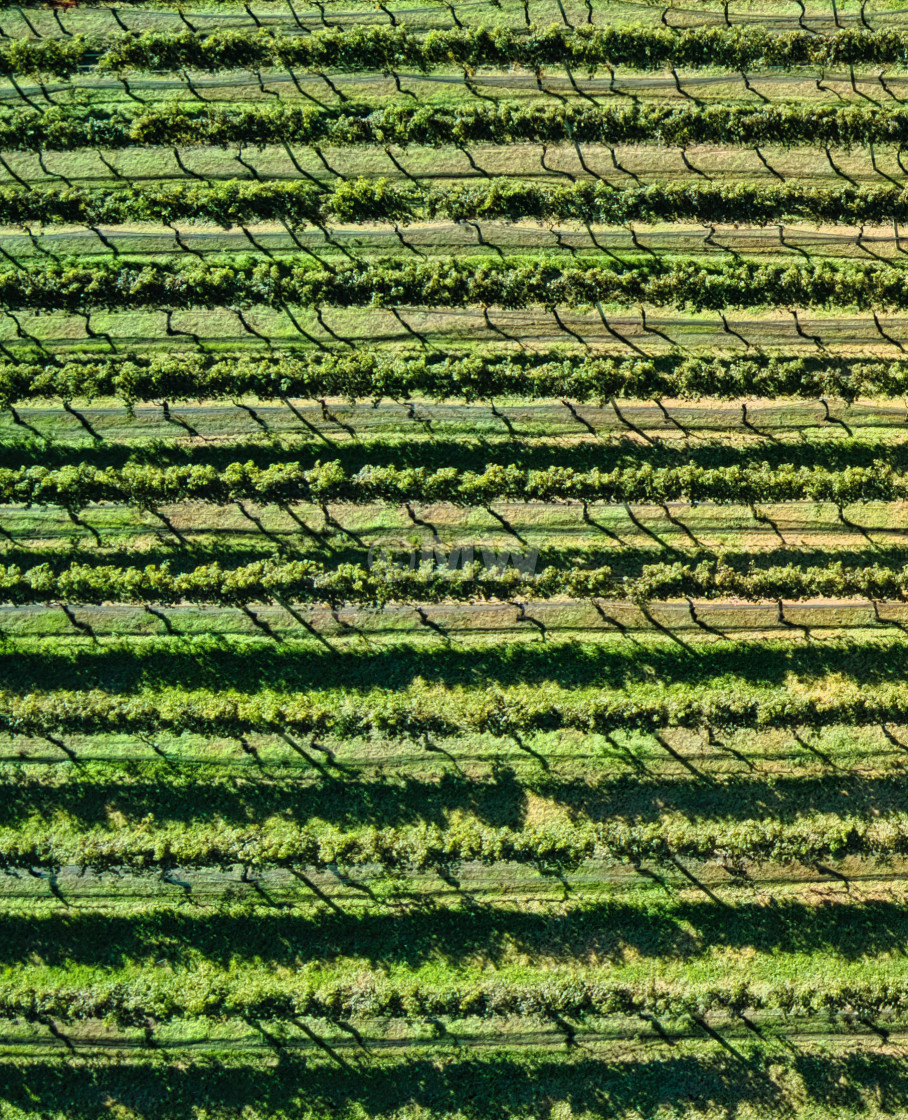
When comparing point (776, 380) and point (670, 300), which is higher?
point (670, 300)

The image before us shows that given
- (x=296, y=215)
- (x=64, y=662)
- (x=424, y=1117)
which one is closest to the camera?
(x=424, y=1117)

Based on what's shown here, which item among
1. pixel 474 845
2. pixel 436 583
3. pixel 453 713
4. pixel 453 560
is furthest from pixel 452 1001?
pixel 453 560

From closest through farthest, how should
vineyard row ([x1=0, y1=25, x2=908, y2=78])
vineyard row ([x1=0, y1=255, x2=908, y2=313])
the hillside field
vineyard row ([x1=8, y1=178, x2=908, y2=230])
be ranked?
1. the hillside field
2. vineyard row ([x1=0, y1=255, x2=908, y2=313])
3. vineyard row ([x1=8, y1=178, x2=908, y2=230])
4. vineyard row ([x1=0, y1=25, x2=908, y2=78])

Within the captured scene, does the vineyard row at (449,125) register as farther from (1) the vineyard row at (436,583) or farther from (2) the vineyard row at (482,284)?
(1) the vineyard row at (436,583)

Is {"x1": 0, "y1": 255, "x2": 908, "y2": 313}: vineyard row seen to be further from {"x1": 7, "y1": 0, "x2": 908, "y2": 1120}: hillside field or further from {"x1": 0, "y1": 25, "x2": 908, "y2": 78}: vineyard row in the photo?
{"x1": 0, "y1": 25, "x2": 908, "y2": 78}: vineyard row

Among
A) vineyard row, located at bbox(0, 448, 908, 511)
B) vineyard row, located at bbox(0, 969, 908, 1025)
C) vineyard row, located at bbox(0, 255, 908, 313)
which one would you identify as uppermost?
vineyard row, located at bbox(0, 255, 908, 313)

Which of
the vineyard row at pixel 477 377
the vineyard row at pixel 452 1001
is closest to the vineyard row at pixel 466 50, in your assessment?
the vineyard row at pixel 477 377

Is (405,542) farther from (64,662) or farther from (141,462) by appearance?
(64,662)

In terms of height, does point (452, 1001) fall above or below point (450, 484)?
below

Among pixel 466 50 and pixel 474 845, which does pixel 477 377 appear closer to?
pixel 466 50

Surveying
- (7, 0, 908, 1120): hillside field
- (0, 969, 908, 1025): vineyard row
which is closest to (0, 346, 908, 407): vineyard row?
(7, 0, 908, 1120): hillside field

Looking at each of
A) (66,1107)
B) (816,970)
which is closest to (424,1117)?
(66,1107)
